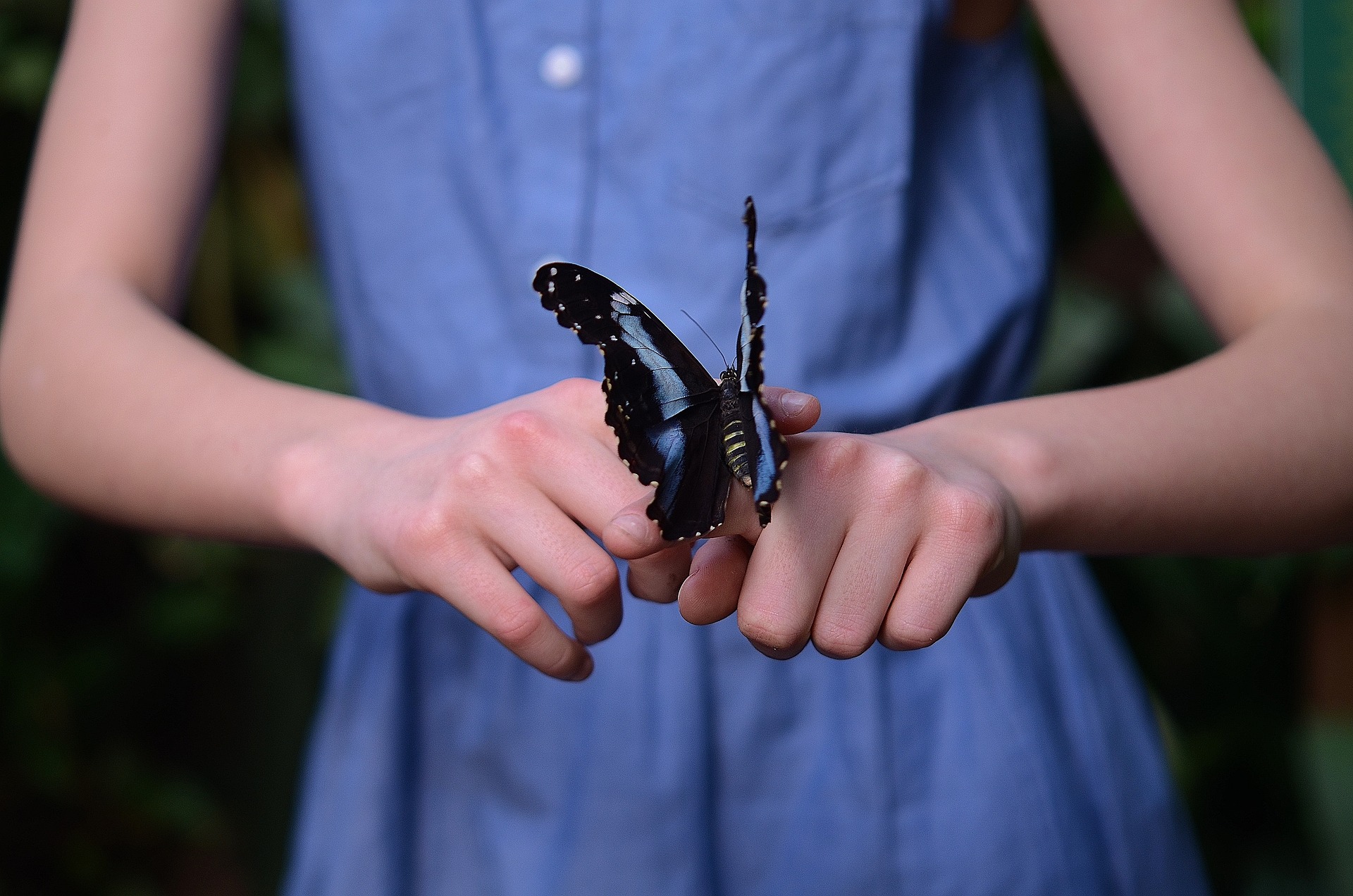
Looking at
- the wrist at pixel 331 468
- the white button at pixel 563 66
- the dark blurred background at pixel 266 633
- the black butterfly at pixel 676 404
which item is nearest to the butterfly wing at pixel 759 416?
the black butterfly at pixel 676 404

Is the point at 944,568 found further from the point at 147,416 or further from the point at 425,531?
the point at 147,416

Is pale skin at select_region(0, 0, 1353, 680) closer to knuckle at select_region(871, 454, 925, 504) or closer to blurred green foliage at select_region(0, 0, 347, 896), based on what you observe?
knuckle at select_region(871, 454, 925, 504)

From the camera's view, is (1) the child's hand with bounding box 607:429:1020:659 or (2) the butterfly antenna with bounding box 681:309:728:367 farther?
(2) the butterfly antenna with bounding box 681:309:728:367

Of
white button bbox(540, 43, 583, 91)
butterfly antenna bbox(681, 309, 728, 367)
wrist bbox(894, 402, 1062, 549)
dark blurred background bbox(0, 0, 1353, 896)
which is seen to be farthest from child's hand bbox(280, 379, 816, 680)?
dark blurred background bbox(0, 0, 1353, 896)

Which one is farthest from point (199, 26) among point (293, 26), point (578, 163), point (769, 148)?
point (769, 148)

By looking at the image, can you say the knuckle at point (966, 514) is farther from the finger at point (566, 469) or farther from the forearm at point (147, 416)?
the forearm at point (147, 416)
